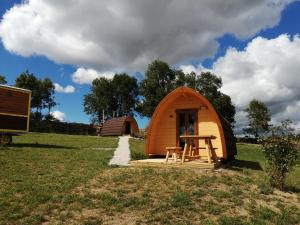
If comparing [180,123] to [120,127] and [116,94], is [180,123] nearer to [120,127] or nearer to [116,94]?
[120,127]

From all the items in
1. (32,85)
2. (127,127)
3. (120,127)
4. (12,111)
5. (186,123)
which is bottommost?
(186,123)

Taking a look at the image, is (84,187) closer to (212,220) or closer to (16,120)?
(212,220)

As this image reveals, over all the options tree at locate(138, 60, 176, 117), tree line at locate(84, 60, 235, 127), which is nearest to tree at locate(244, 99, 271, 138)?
tree line at locate(84, 60, 235, 127)

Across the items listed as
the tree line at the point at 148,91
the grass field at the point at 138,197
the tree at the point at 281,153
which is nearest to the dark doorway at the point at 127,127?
the tree line at the point at 148,91

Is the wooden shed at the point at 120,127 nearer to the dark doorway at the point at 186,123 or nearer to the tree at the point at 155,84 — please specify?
the tree at the point at 155,84

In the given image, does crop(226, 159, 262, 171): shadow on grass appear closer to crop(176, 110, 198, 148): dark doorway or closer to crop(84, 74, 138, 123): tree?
crop(176, 110, 198, 148): dark doorway

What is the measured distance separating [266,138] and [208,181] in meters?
2.56

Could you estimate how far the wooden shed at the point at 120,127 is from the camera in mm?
45684

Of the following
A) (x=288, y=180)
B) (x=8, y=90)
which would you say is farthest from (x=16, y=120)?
(x=288, y=180)

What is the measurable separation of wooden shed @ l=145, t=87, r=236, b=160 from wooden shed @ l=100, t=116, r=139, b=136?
86.5ft

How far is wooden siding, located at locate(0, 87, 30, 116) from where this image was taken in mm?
21531

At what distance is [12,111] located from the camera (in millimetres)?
22047

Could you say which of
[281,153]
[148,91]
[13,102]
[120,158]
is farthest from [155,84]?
[281,153]

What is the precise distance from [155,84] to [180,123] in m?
45.2
